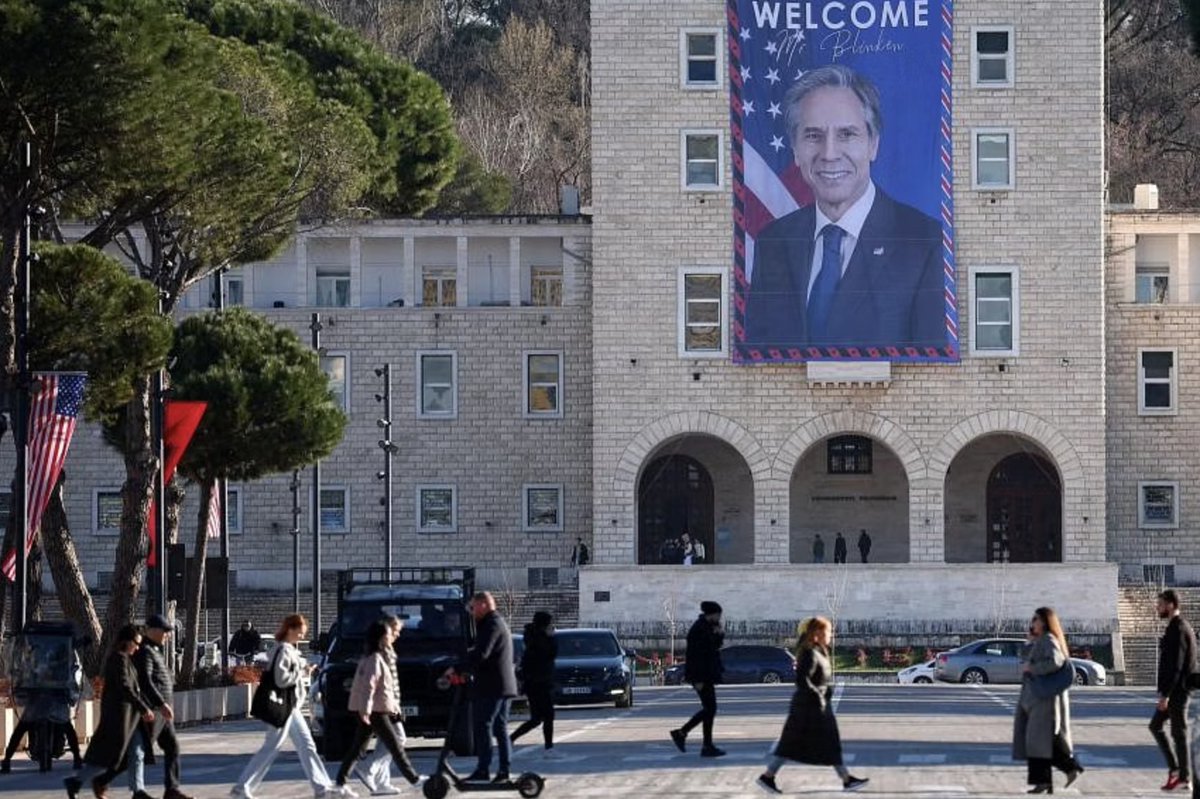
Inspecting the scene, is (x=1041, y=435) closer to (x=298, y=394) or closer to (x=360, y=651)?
(x=298, y=394)

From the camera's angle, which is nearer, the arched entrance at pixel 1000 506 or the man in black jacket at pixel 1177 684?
the man in black jacket at pixel 1177 684

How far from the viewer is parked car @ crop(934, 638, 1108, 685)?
57.4m

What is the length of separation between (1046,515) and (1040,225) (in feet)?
28.1

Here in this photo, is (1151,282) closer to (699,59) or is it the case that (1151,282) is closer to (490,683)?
(699,59)

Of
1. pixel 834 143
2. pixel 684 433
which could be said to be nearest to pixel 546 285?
pixel 684 433

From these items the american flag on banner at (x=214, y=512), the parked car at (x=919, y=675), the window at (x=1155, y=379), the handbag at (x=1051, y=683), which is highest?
the window at (x=1155, y=379)

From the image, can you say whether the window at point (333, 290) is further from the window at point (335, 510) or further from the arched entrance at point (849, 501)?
the arched entrance at point (849, 501)

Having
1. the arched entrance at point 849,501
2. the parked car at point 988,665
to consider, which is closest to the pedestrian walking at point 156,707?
the parked car at point 988,665

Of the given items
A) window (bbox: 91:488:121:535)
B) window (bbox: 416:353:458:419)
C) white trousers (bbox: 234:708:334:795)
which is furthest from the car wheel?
white trousers (bbox: 234:708:334:795)

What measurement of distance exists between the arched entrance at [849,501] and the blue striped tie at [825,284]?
5.58 meters

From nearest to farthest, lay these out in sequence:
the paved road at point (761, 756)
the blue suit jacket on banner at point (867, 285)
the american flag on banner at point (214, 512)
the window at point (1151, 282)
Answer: the paved road at point (761, 756)
the american flag on banner at point (214, 512)
the blue suit jacket on banner at point (867, 285)
the window at point (1151, 282)

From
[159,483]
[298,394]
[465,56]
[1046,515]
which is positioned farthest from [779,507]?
[465,56]

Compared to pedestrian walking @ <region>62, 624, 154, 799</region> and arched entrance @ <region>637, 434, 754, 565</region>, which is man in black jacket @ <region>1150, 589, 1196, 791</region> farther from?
arched entrance @ <region>637, 434, 754, 565</region>

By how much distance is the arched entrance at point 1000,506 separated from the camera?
6919cm
